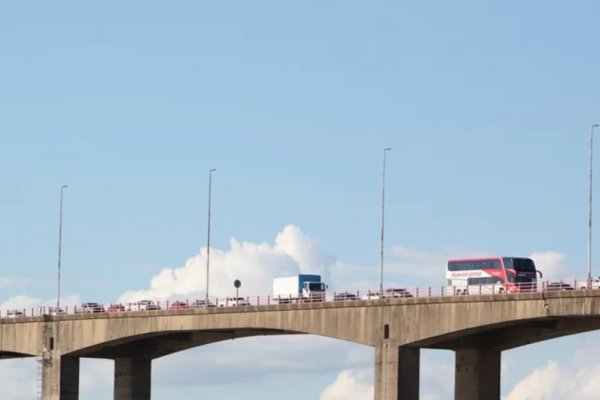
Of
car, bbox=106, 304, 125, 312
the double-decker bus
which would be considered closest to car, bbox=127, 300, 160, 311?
car, bbox=106, 304, 125, 312

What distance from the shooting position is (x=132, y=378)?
471ft

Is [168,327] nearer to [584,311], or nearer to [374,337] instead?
[374,337]

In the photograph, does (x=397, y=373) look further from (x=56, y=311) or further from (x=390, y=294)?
(x=56, y=311)

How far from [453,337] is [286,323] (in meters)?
14.7

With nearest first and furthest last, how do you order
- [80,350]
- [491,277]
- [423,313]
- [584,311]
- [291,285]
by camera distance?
1. [584,311]
2. [423,313]
3. [491,277]
4. [291,285]
5. [80,350]

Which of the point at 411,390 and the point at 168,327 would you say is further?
the point at 168,327

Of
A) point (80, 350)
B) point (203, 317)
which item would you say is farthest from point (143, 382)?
point (203, 317)

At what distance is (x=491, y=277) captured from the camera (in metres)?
120

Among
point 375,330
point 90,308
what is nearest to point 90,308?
point 90,308

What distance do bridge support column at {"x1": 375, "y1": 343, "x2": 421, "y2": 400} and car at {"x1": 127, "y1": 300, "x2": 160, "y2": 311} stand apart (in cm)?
2720

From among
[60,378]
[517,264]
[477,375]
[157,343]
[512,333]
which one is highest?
[517,264]

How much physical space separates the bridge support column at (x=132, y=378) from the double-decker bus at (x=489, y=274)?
3122 cm

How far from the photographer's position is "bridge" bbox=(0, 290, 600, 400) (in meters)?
109

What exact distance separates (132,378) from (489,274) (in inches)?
1465
